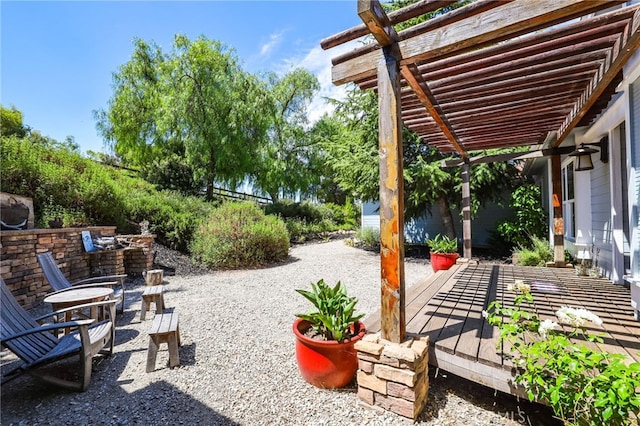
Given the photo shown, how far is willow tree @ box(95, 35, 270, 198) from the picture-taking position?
12453 millimetres

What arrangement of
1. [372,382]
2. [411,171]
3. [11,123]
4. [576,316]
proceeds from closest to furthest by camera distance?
1. [576,316]
2. [372,382]
3. [411,171]
4. [11,123]

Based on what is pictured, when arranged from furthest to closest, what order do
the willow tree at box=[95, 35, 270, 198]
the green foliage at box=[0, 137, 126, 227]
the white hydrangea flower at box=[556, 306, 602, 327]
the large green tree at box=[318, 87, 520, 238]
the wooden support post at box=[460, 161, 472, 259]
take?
1. the willow tree at box=[95, 35, 270, 198]
2. the large green tree at box=[318, 87, 520, 238]
3. the green foliage at box=[0, 137, 126, 227]
4. the wooden support post at box=[460, 161, 472, 259]
5. the white hydrangea flower at box=[556, 306, 602, 327]

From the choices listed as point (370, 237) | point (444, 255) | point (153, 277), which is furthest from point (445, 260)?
point (153, 277)

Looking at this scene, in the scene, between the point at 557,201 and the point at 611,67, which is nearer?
the point at 611,67

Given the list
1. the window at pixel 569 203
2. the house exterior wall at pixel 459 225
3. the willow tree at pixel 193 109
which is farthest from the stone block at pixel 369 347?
the willow tree at pixel 193 109

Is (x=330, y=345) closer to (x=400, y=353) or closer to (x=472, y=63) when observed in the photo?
(x=400, y=353)

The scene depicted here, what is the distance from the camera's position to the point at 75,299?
342 centimetres

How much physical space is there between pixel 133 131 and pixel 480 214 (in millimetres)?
15605

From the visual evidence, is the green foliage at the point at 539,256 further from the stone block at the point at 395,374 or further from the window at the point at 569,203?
the stone block at the point at 395,374

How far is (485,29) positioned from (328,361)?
100 inches

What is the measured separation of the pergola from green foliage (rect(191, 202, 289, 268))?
565 centimetres

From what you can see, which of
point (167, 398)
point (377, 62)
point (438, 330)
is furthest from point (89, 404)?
point (377, 62)

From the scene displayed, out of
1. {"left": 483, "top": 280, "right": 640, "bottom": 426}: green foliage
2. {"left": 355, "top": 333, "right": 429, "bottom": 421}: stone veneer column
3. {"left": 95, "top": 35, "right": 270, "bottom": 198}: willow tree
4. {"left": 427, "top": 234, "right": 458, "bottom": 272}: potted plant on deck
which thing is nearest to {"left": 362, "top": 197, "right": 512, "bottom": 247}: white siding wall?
{"left": 427, "top": 234, "right": 458, "bottom": 272}: potted plant on deck

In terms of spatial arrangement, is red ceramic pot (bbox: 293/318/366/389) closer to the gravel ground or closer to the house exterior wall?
the gravel ground
